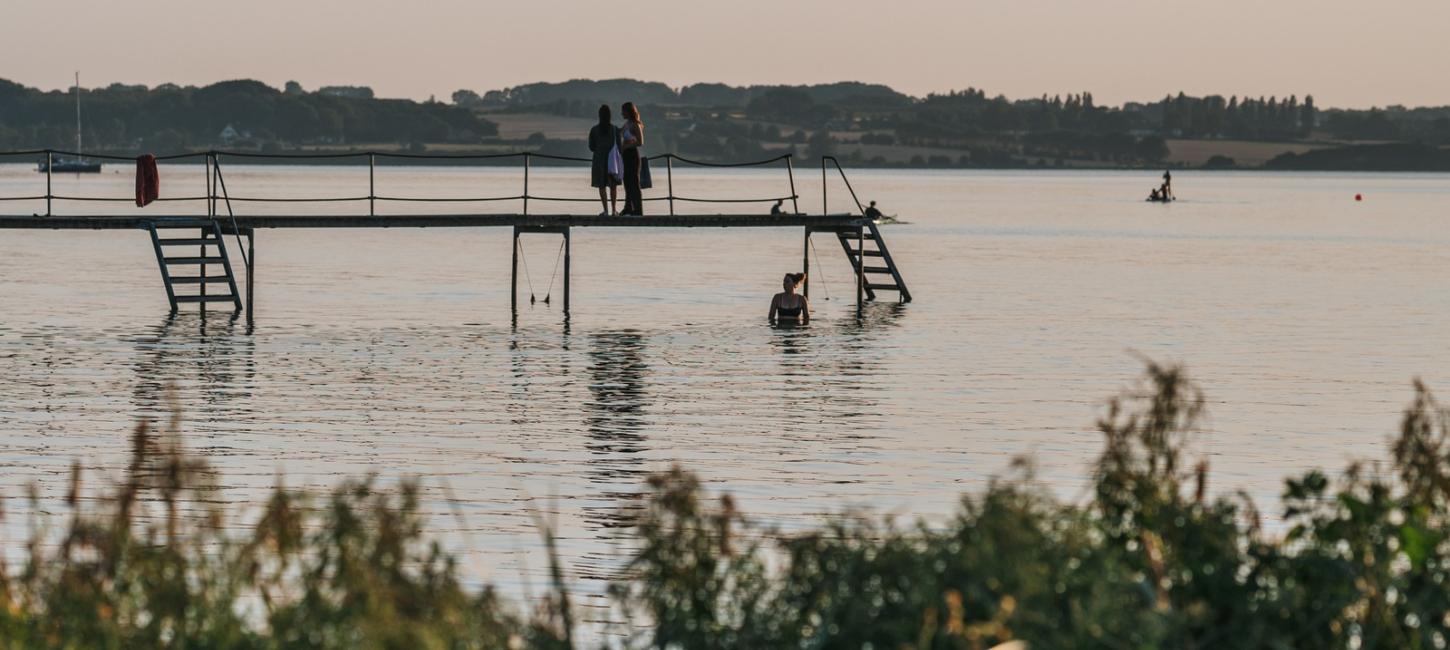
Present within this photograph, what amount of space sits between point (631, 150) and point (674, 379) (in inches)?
258

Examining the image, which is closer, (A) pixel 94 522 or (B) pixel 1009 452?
(A) pixel 94 522

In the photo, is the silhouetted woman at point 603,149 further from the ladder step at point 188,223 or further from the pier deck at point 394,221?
the ladder step at point 188,223

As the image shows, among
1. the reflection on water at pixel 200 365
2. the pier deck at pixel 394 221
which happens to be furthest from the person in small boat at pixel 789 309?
the reflection on water at pixel 200 365

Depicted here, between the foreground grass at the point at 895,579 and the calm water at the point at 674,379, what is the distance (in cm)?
36

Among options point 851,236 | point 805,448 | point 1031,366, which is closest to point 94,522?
point 805,448

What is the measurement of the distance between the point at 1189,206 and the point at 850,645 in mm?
158442

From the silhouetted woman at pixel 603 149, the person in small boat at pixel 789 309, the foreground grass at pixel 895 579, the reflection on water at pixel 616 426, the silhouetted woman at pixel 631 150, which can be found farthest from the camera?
the person in small boat at pixel 789 309

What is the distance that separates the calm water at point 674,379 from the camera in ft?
55.2

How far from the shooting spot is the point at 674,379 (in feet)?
85.7

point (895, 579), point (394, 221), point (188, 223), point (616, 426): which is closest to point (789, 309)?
point (394, 221)

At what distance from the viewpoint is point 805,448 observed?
18812 mm

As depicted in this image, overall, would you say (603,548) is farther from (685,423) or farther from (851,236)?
(851,236)

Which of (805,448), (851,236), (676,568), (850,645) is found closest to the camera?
(850,645)

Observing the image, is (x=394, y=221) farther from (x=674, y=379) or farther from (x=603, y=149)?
(x=674, y=379)
